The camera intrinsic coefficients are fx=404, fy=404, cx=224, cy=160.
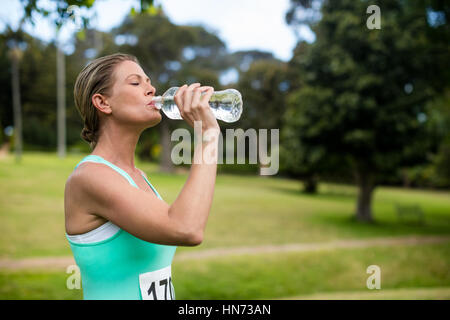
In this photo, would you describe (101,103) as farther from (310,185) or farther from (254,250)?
(310,185)

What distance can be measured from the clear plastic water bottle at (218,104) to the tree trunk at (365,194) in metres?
17.3

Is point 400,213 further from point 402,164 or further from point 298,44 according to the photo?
point 298,44

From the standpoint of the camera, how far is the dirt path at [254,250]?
9.75 meters

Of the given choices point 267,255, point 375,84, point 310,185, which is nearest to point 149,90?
point 267,255

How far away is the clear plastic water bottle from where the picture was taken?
1756 mm

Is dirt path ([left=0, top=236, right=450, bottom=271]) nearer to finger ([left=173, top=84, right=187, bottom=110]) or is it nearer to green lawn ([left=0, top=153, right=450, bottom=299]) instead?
green lawn ([left=0, top=153, right=450, bottom=299])

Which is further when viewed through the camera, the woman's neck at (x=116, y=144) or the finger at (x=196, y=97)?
the woman's neck at (x=116, y=144)

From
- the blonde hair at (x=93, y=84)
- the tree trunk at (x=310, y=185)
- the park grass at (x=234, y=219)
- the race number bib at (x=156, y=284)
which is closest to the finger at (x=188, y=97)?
the blonde hair at (x=93, y=84)

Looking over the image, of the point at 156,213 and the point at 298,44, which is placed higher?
the point at 298,44

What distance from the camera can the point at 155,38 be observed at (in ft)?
126

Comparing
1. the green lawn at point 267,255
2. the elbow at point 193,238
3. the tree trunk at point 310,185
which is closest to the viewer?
the elbow at point 193,238

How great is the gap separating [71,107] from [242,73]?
20497 millimetres

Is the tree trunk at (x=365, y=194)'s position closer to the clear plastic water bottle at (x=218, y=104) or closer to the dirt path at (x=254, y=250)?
the dirt path at (x=254, y=250)
